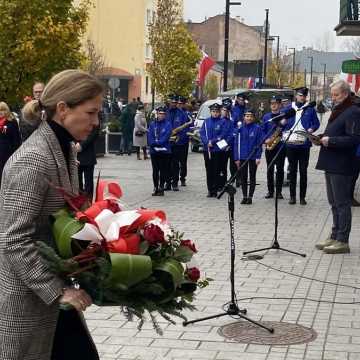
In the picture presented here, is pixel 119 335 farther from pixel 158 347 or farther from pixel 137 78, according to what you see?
pixel 137 78

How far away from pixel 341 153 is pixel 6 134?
5677mm

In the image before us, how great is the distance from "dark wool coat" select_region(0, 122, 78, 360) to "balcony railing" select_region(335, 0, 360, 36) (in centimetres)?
1344

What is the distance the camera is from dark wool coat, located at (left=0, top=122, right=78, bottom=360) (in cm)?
316

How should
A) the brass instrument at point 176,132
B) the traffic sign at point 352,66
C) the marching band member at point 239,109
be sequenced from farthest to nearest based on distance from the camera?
1. the marching band member at point 239,109
2. the brass instrument at point 176,132
3. the traffic sign at point 352,66

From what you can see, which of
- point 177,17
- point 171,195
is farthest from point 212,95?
point 171,195

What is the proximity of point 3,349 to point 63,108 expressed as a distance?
1031 mm

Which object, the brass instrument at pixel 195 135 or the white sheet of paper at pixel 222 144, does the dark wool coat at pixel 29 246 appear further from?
the brass instrument at pixel 195 135

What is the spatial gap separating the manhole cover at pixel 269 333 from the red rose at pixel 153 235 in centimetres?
306

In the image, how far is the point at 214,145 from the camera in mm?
16156

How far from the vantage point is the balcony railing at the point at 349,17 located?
15930 millimetres

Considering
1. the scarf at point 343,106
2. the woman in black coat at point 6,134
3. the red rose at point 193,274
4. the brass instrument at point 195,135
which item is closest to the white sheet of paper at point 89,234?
the red rose at point 193,274

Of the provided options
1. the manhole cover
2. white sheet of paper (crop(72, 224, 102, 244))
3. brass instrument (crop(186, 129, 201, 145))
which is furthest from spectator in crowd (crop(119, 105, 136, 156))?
white sheet of paper (crop(72, 224, 102, 244))

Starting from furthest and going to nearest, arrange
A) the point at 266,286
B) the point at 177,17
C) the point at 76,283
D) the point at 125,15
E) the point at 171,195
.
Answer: the point at 125,15, the point at 177,17, the point at 171,195, the point at 266,286, the point at 76,283

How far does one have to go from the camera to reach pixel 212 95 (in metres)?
69.4
